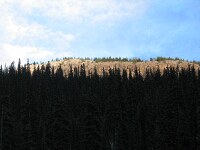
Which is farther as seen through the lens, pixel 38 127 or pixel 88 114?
pixel 88 114

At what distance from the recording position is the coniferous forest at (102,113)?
90312 mm

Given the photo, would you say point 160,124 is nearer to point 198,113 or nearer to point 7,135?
point 198,113

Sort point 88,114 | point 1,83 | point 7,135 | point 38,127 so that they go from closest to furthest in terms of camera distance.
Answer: point 7,135 → point 38,127 → point 88,114 → point 1,83

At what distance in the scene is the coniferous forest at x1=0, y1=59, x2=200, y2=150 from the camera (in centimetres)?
9031

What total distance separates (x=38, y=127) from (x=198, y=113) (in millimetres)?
37261

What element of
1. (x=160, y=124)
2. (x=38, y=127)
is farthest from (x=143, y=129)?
(x=38, y=127)

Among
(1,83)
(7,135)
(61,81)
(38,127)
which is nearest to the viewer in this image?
(7,135)

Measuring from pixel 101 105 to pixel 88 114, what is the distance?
686 cm

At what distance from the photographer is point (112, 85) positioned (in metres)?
121

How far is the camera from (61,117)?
10538cm

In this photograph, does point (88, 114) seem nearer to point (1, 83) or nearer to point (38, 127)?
point (38, 127)

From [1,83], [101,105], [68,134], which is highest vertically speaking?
[1,83]

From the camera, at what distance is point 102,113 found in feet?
352

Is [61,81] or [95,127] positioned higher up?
[61,81]
